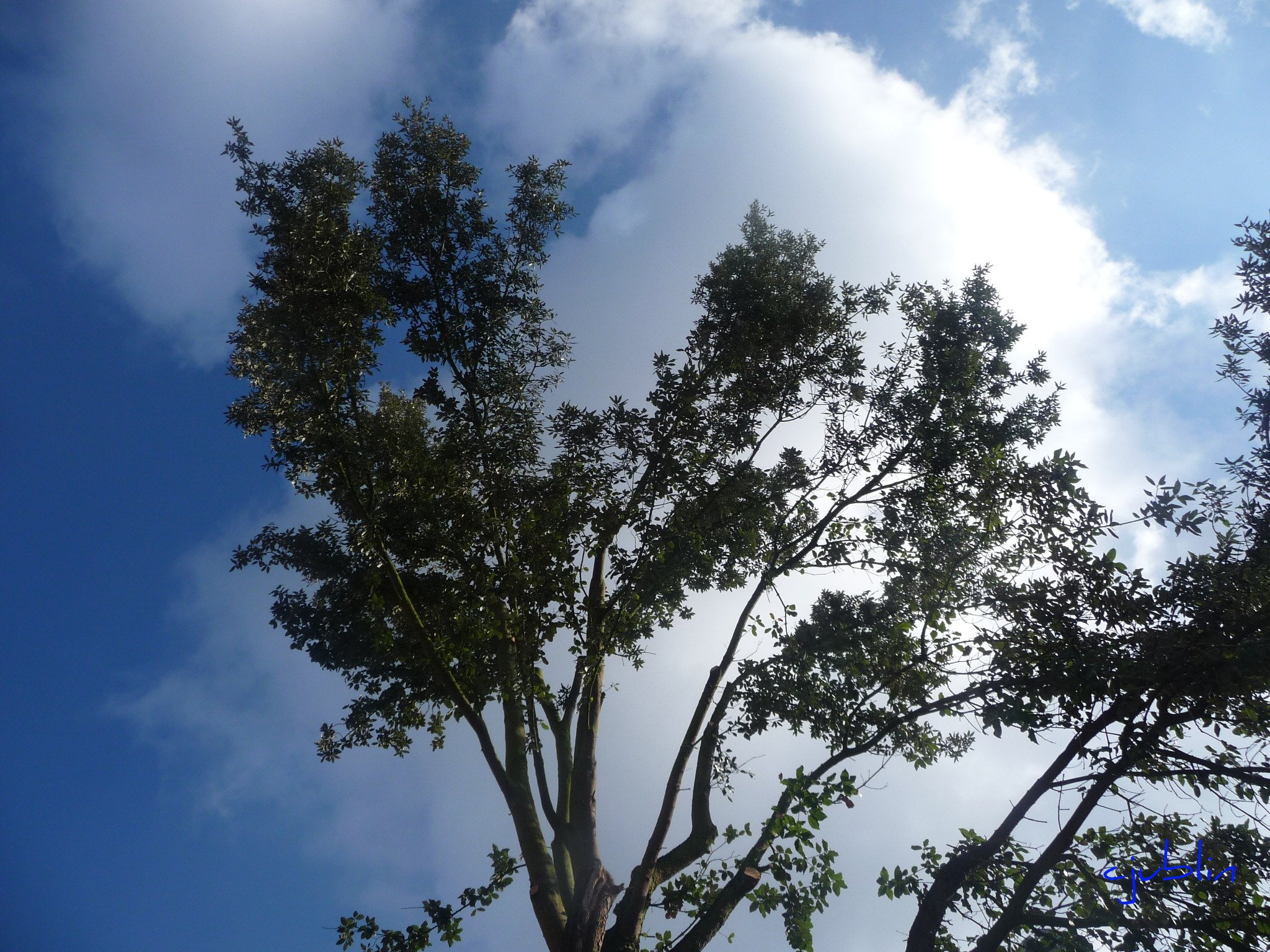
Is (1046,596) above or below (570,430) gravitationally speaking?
below

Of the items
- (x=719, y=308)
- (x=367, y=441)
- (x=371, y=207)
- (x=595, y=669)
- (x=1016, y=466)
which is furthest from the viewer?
(x=371, y=207)

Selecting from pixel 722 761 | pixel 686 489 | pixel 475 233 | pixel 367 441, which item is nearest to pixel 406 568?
pixel 367 441

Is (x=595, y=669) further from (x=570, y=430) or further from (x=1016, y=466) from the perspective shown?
(x=1016, y=466)

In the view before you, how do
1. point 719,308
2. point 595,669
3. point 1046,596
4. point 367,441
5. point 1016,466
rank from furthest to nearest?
point 719,308 → point 367,441 → point 595,669 → point 1016,466 → point 1046,596

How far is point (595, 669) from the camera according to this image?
10.2 meters

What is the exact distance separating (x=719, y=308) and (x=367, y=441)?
685 centimetres

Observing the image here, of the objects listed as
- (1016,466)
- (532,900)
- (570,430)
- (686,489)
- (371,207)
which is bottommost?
(532,900)
